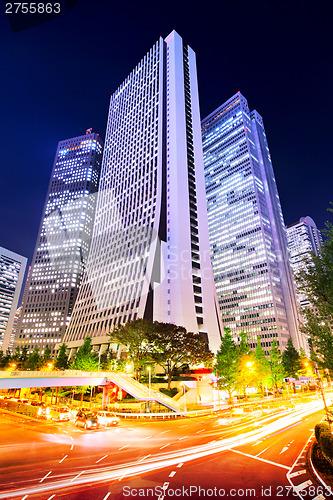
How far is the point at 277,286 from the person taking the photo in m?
148

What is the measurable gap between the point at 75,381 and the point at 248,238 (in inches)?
5375

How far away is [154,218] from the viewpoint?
3981 inches

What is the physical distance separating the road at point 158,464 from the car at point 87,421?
3.14 metres

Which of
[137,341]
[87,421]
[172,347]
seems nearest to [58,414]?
[87,421]

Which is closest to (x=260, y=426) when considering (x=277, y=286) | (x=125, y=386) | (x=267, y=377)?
(x=125, y=386)

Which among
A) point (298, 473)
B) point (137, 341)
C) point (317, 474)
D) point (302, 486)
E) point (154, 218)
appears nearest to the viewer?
point (302, 486)

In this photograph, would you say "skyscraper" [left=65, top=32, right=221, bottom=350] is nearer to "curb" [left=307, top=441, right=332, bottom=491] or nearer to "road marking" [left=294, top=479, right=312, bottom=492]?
"curb" [left=307, top=441, right=332, bottom=491]

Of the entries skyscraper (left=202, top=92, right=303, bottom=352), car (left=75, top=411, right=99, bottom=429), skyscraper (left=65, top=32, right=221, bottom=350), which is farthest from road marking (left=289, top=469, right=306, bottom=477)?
skyscraper (left=202, top=92, right=303, bottom=352)

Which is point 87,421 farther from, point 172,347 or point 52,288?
point 52,288

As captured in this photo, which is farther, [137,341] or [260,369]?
[260,369]

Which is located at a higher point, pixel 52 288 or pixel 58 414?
pixel 52 288

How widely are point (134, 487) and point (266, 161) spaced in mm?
199818

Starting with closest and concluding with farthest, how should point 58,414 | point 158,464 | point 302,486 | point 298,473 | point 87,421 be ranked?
1. point 302,486
2. point 298,473
3. point 158,464
4. point 87,421
5. point 58,414

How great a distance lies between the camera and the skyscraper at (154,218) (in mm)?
92625
